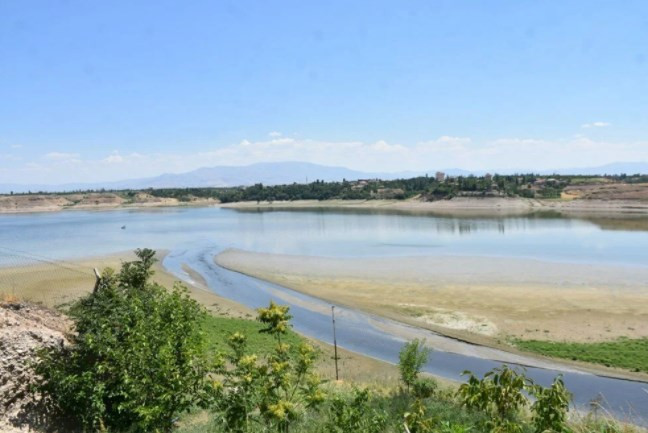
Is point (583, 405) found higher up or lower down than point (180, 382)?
lower down

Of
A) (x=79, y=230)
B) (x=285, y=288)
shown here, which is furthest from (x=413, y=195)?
(x=285, y=288)

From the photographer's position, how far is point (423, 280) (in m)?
39.3

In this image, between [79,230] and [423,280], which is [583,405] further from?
[79,230]

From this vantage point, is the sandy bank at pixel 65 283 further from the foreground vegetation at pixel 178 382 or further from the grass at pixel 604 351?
the foreground vegetation at pixel 178 382

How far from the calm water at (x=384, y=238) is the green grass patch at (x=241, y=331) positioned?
26.7 metres

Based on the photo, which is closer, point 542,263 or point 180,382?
point 180,382

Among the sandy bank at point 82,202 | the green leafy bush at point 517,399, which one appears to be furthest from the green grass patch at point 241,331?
the sandy bank at point 82,202

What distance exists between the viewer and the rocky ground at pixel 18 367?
11578mm

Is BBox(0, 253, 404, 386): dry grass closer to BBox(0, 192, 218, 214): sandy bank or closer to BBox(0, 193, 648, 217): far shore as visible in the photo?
BBox(0, 193, 648, 217): far shore

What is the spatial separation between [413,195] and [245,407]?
140529 millimetres

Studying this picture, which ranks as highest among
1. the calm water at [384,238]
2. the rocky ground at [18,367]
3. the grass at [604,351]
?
the rocky ground at [18,367]

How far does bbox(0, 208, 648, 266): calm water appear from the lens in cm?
5359

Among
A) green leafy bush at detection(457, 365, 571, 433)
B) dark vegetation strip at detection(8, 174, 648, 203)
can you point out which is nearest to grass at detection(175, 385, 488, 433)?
green leafy bush at detection(457, 365, 571, 433)

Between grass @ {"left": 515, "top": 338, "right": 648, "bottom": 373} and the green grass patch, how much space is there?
1208 centimetres
